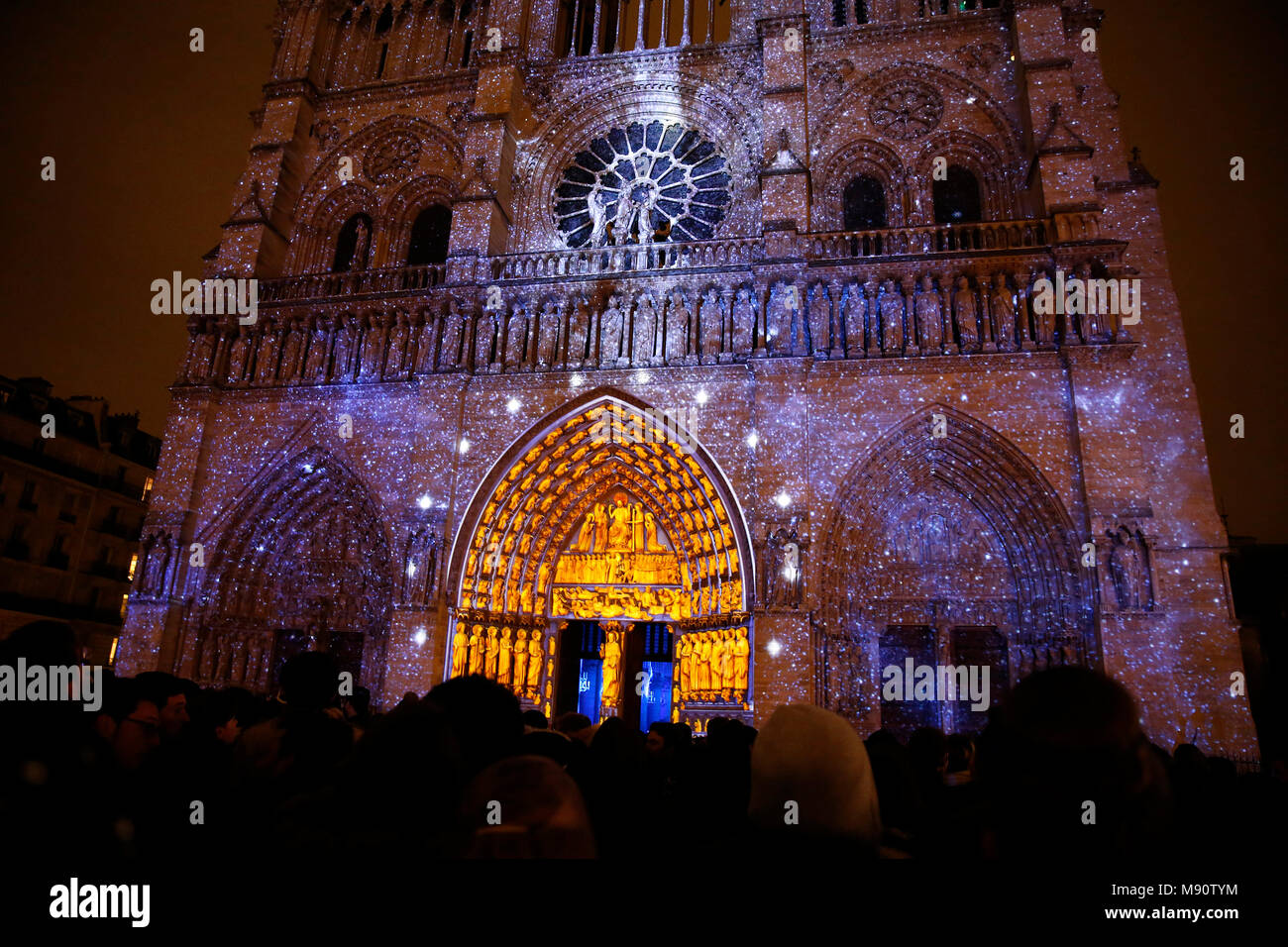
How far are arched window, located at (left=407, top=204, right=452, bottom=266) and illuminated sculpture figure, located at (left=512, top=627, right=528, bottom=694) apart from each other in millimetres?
7356

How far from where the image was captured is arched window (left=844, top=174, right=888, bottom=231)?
13.4 m

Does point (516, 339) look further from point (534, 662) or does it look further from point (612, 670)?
point (612, 670)

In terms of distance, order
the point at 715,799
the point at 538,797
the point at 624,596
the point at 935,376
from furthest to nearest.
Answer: the point at 624,596 < the point at 935,376 < the point at 715,799 < the point at 538,797

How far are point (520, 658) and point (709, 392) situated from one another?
511 centimetres

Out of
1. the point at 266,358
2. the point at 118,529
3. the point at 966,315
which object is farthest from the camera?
the point at 118,529

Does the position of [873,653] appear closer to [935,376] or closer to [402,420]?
[935,376]

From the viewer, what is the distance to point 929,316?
1137cm

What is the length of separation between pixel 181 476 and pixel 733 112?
11.6m

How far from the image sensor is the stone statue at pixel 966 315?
36.5ft

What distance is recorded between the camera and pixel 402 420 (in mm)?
12789

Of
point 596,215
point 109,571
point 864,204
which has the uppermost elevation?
point 864,204

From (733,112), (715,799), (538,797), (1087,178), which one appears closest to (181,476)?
(733,112)

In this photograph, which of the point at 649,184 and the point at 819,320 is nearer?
the point at 819,320

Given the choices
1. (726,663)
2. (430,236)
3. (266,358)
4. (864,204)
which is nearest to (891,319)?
(864,204)
